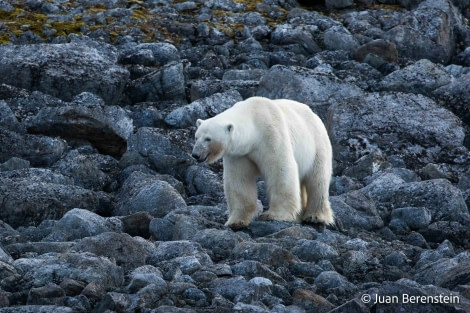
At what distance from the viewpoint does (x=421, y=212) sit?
43.1ft

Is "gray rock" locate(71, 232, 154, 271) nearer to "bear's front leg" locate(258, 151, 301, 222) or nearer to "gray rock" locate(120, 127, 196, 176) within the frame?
"bear's front leg" locate(258, 151, 301, 222)

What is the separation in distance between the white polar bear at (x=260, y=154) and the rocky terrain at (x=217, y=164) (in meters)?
0.49

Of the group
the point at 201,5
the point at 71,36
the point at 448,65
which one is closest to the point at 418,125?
the point at 448,65

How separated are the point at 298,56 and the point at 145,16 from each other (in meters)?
4.79

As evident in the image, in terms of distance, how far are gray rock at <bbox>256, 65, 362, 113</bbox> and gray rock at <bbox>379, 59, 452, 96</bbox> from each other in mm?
1626

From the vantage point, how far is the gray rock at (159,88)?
69.1 ft

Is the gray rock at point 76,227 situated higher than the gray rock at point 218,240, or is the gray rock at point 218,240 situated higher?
the gray rock at point 218,240

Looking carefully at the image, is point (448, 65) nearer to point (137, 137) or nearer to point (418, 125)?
point (418, 125)

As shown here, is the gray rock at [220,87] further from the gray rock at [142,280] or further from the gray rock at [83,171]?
the gray rock at [142,280]

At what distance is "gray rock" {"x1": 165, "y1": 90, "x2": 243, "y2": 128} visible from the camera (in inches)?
741

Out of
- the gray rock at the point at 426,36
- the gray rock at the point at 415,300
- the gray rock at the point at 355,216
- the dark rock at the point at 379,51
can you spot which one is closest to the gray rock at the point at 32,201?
the gray rock at the point at 355,216

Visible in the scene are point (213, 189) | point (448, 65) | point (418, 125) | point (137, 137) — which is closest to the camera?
point (213, 189)

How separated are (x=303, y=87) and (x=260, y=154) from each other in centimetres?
753

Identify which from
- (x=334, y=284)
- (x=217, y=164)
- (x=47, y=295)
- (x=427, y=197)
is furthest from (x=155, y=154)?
(x=47, y=295)
